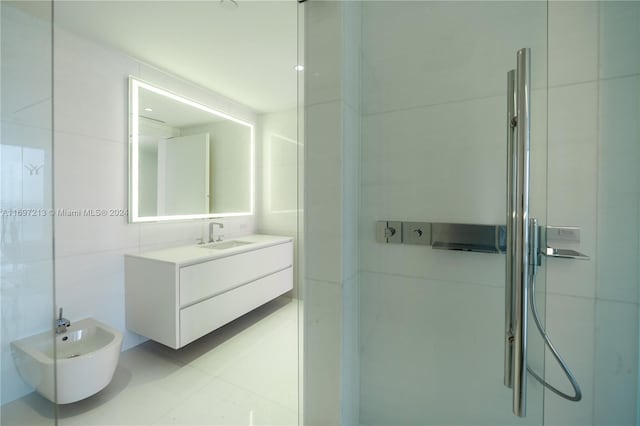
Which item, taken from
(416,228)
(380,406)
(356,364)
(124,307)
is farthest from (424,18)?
(124,307)

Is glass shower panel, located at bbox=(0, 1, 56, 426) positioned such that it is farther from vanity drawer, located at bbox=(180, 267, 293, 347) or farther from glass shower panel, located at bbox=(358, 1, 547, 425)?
glass shower panel, located at bbox=(358, 1, 547, 425)

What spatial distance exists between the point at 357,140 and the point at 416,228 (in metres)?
0.44

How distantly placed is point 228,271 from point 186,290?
373 mm

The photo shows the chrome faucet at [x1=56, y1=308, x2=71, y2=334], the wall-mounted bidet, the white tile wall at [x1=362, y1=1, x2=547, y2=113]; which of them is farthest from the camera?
the chrome faucet at [x1=56, y1=308, x2=71, y2=334]

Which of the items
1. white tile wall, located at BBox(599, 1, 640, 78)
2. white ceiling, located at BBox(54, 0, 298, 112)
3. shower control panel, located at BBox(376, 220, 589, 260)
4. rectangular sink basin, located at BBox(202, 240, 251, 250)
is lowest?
rectangular sink basin, located at BBox(202, 240, 251, 250)

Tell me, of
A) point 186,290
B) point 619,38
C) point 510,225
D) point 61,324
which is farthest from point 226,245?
point 619,38

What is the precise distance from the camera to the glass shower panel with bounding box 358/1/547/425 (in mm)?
882

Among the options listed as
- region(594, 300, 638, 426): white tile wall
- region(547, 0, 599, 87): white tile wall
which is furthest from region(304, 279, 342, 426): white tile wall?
region(547, 0, 599, 87): white tile wall

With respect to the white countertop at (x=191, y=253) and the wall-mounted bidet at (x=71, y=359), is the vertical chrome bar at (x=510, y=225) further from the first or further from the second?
the white countertop at (x=191, y=253)

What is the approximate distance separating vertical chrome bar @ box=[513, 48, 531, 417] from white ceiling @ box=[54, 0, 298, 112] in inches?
56.1

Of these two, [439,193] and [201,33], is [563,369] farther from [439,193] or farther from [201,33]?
[201,33]

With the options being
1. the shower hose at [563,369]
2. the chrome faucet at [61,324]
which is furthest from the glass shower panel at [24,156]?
the shower hose at [563,369]

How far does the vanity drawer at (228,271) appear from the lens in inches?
69.8

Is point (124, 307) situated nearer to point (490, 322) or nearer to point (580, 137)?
point (490, 322)
